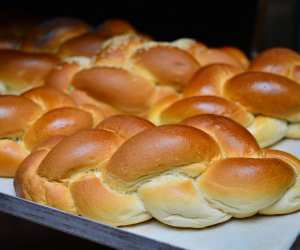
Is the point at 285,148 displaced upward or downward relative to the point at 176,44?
downward

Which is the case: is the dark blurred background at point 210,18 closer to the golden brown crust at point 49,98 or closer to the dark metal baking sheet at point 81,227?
the golden brown crust at point 49,98

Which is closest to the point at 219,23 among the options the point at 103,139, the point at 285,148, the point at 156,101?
the point at 156,101

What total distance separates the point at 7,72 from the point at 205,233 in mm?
688

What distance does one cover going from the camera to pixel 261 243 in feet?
2.29

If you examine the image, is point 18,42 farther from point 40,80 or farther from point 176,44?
point 176,44

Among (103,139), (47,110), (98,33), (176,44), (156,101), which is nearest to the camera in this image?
(103,139)

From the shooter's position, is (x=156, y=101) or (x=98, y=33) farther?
(x=98, y=33)

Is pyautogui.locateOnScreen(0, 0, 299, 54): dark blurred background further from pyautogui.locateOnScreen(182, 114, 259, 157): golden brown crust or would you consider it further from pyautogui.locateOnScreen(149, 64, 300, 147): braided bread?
pyautogui.locateOnScreen(182, 114, 259, 157): golden brown crust

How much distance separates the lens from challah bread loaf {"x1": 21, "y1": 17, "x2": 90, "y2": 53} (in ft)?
4.69

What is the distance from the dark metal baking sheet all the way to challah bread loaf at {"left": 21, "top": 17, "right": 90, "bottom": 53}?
26.9 inches

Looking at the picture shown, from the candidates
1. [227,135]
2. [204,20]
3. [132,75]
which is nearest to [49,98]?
[132,75]

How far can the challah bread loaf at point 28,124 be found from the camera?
3.09 feet

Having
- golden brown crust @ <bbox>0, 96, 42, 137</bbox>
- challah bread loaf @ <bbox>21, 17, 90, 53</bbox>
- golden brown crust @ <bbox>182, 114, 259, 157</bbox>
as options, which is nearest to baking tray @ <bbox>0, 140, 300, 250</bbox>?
golden brown crust @ <bbox>182, 114, 259, 157</bbox>

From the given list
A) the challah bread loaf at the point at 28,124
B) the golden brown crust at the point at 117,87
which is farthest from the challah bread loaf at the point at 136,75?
the challah bread loaf at the point at 28,124
